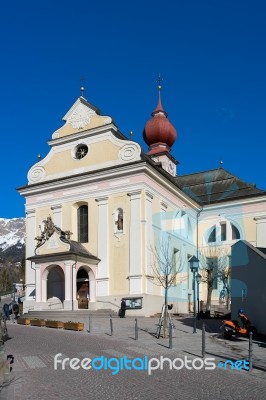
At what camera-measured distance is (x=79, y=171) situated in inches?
1539

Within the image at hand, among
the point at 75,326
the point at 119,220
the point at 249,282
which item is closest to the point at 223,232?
the point at 119,220

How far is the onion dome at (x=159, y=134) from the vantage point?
170ft

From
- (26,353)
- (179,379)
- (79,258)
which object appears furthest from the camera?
(79,258)

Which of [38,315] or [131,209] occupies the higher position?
[131,209]

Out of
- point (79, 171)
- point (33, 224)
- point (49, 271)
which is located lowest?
point (49, 271)

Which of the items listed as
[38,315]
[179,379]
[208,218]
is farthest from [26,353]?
[208,218]

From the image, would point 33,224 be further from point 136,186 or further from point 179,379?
point 179,379

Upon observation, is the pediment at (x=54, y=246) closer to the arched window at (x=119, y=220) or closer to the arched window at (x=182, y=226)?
the arched window at (x=119, y=220)

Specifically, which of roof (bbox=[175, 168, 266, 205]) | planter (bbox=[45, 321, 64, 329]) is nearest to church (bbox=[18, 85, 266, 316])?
roof (bbox=[175, 168, 266, 205])

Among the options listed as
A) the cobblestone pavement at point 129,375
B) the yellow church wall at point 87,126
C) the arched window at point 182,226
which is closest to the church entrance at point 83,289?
the arched window at point 182,226

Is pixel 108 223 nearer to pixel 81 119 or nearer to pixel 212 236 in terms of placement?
pixel 81 119

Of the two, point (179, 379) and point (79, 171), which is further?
point (79, 171)

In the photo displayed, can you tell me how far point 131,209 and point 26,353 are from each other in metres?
20.9

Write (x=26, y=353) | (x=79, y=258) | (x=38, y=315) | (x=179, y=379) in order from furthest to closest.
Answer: (x=79, y=258) → (x=38, y=315) → (x=26, y=353) → (x=179, y=379)
